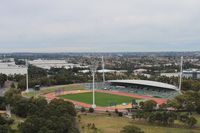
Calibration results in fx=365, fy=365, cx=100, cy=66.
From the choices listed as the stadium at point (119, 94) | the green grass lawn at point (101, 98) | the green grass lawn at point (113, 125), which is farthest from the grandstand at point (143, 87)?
the green grass lawn at point (113, 125)

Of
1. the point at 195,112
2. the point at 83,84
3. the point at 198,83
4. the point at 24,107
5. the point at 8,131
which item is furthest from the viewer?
the point at 83,84

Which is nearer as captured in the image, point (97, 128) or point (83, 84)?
point (97, 128)

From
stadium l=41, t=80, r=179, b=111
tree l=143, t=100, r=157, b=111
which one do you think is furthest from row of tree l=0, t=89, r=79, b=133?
stadium l=41, t=80, r=179, b=111

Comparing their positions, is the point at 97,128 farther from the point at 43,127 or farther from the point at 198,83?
the point at 198,83

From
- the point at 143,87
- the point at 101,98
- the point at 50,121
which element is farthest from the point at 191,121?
the point at 143,87

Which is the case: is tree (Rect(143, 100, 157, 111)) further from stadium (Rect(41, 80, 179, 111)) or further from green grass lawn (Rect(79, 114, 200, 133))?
stadium (Rect(41, 80, 179, 111))

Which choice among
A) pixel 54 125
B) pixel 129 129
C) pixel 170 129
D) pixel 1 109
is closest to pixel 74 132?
pixel 54 125

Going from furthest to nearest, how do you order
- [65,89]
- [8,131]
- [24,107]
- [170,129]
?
[65,89], [24,107], [170,129], [8,131]
